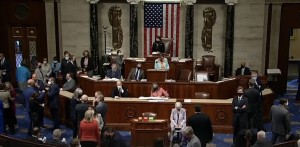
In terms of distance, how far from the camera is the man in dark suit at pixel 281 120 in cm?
1023

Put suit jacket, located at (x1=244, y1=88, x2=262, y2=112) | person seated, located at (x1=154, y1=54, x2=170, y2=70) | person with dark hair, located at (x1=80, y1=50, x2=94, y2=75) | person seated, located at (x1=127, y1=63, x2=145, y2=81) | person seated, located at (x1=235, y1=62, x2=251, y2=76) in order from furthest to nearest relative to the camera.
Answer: person with dark hair, located at (x1=80, y1=50, x2=94, y2=75), person seated, located at (x1=235, y1=62, x2=251, y2=76), person seated, located at (x1=154, y1=54, x2=170, y2=70), person seated, located at (x1=127, y1=63, x2=145, y2=81), suit jacket, located at (x1=244, y1=88, x2=262, y2=112)

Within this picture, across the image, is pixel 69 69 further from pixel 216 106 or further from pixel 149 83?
pixel 216 106

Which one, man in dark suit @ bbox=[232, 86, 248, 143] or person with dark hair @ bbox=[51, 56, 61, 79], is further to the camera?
person with dark hair @ bbox=[51, 56, 61, 79]

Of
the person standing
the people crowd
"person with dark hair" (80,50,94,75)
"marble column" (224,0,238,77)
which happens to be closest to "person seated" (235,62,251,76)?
"marble column" (224,0,238,77)

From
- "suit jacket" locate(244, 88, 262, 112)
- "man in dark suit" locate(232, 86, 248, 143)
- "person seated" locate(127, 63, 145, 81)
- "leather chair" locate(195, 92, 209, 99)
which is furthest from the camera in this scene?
"person seated" locate(127, 63, 145, 81)

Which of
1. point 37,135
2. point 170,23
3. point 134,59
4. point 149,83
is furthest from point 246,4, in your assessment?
point 37,135

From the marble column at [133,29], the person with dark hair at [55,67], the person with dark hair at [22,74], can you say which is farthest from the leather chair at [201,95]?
the person with dark hair at [22,74]

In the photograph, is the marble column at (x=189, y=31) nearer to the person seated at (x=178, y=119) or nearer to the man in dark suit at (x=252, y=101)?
the man in dark suit at (x=252, y=101)

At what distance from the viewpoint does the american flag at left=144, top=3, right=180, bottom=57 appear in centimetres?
1830

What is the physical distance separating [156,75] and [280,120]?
5.00 meters

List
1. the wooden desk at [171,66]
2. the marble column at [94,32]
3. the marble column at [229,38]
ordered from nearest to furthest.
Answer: the wooden desk at [171,66]
the marble column at [229,38]
the marble column at [94,32]

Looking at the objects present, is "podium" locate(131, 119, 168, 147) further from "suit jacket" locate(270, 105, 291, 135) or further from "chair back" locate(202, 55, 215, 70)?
"chair back" locate(202, 55, 215, 70)

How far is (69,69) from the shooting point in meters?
16.1

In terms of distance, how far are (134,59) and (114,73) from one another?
221 cm
